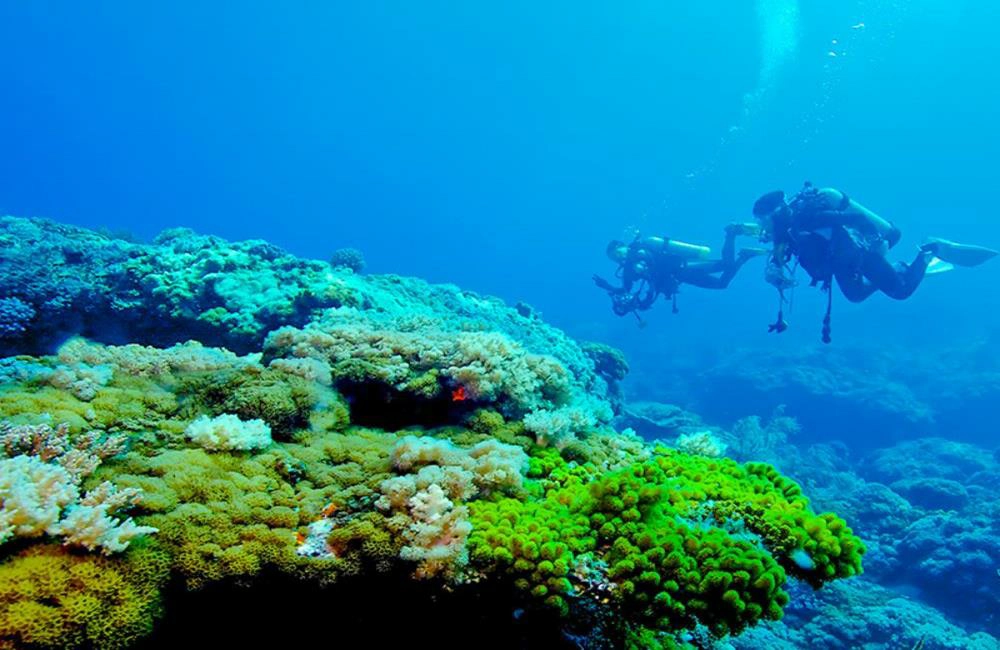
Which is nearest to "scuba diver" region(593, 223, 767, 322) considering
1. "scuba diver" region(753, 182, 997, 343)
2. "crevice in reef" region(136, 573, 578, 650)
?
"scuba diver" region(753, 182, 997, 343)

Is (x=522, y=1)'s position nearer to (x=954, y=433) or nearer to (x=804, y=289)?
(x=804, y=289)

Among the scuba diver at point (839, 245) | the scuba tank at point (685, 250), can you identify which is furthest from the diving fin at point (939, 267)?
the scuba tank at point (685, 250)

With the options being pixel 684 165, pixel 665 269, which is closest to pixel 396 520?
pixel 665 269

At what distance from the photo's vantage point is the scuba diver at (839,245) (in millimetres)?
12172

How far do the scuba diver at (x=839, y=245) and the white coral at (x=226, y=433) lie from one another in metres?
11.5

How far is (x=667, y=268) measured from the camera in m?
17.8

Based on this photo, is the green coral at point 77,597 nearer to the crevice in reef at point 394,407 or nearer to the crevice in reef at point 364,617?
the crevice in reef at point 364,617

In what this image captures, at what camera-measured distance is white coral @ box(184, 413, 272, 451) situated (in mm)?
3508

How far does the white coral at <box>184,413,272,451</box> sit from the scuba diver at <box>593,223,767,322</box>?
14.6 meters

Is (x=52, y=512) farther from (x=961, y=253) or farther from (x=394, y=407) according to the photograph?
(x=961, y=253)

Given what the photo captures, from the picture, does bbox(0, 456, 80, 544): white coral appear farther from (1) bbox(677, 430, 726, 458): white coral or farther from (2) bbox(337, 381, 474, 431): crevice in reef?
(1) bbox(677, 430, 726, 458): white coral

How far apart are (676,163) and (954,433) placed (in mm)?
114718

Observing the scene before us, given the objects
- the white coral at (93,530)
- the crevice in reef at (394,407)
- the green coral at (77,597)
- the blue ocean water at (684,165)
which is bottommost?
the green coral at (77,597)

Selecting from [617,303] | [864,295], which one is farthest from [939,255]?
A: [617,303]
